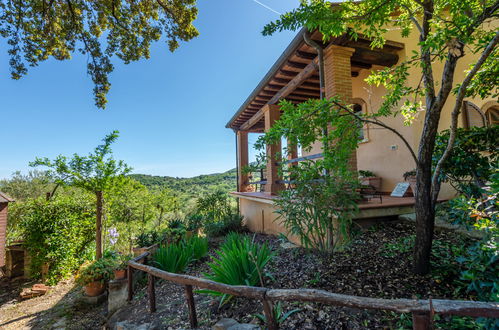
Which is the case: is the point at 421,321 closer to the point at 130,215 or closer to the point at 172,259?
the point at 172,259

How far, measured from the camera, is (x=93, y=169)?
5312mm

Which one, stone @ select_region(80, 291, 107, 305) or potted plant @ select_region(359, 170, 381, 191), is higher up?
potted plant @ select_region(359, 170, 381, 191)

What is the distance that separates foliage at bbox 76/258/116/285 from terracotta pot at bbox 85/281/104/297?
0.08m

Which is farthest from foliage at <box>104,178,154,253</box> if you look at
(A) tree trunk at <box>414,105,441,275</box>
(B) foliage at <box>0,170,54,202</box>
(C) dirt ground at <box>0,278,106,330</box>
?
(B) foliage at <box>0,170,54,202</box>

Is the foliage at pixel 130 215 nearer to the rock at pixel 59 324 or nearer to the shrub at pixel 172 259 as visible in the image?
the rock at pixel 59 324

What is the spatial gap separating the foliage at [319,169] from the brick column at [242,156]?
693 centimetres

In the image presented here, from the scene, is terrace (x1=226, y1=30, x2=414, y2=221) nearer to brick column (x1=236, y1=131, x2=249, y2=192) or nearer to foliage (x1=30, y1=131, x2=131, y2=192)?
brick column (x1=236, y1=131, x2=249, y2=192)

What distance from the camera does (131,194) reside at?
8680 mm

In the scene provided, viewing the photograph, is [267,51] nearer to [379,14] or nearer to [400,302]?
[379,14]

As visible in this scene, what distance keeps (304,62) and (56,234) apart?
879 cm

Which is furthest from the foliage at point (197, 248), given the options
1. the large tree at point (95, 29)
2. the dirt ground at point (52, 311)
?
the large tree at point (95, 29)

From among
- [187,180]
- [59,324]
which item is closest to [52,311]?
[59,324]

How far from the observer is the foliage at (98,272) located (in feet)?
15.6

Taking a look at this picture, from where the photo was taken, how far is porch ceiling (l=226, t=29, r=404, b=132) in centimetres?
430
